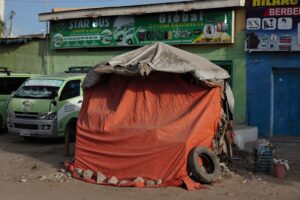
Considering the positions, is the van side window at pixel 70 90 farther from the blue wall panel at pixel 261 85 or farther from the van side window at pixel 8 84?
the blue wall panel at pixel 261 85

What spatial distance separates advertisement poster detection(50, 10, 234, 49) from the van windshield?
16.1 ft

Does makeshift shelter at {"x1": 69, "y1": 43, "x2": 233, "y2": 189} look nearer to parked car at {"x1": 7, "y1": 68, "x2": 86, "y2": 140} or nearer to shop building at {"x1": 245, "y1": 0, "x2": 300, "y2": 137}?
parked car at {"x1": 7, "y1": 68, "x2": 86, "y2": 140}

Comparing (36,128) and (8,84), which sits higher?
(8,84)

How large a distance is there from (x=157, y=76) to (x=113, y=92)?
1010 mm

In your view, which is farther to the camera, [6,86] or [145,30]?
[145,30]

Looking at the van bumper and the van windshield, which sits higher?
the van windshield

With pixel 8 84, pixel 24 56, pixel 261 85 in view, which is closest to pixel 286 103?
pixel 261 85

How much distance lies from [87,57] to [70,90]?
5.70 m

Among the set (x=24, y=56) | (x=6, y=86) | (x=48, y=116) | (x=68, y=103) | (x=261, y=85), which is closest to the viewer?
(x=48, y=116)

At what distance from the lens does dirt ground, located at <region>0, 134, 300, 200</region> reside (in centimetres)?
840

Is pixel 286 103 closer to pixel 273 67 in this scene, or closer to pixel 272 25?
pixel 273 67

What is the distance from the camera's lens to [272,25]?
50.2 ft

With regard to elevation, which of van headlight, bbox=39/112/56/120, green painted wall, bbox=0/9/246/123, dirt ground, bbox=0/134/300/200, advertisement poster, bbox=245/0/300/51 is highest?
advertisement poster, bbox=245/0/300/51

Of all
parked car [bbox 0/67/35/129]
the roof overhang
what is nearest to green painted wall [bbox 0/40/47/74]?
the roof overhang
